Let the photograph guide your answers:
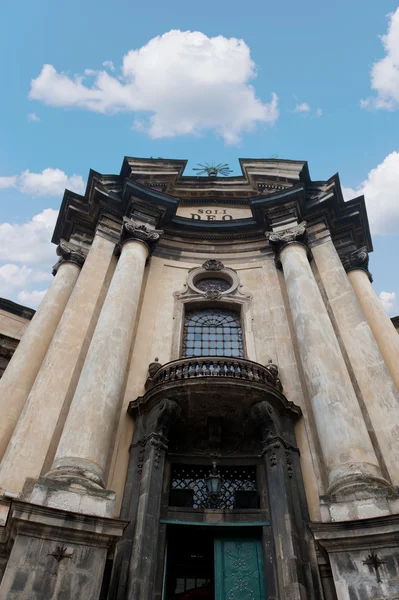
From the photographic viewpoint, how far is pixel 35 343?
13586 mm

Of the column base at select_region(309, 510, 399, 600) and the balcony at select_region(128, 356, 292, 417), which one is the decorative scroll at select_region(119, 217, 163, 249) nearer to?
the balcony at select_region(128, 356, 292, 417)

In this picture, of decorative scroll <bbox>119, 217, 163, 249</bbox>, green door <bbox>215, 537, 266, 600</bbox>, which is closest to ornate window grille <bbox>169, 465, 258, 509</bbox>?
green door <bbox>215, 537, 266, 600</bbox>

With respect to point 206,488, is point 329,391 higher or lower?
higher

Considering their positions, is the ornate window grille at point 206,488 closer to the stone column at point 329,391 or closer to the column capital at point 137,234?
the stone column at point 329,391

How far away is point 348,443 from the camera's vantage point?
10242 mm

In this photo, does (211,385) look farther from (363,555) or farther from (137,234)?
(137,234)

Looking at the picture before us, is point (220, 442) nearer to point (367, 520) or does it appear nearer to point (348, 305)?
point (367, 520)

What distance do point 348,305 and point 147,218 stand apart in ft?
27.6

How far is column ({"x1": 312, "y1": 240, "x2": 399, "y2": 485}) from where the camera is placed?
11.0 m

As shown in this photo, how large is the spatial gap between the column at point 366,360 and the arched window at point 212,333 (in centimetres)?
344

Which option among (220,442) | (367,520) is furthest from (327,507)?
(220,442)

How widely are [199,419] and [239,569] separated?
3646mm

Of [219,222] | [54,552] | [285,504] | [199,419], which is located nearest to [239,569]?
[285,504]

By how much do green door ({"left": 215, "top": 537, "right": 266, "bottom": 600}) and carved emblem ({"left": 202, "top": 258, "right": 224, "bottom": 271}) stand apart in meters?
10.2
